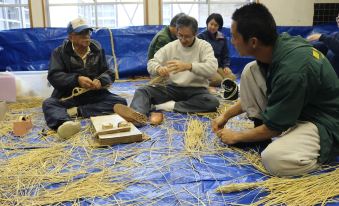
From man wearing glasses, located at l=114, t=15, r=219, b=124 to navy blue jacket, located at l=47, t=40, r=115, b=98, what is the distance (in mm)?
425

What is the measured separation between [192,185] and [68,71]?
182 centimetres

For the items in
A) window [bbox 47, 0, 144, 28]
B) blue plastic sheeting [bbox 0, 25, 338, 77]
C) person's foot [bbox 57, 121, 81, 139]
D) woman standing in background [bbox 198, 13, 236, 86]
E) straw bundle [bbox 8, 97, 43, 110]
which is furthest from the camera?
window [bbox 47, 0, 144, 28]

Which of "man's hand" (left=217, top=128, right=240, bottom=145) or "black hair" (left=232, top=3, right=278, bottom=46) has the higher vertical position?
"black hair" (left=232, top=3, right=278, bottom=46)

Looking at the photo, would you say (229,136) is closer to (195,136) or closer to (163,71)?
(195,136)

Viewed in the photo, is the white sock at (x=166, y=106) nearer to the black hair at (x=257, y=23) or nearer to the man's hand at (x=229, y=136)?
the man's hand at (x=229, y=136)

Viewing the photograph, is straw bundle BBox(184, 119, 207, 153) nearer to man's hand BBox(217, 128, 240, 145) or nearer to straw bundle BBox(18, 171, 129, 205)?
man's hand BBox(217, 128, 240, 145)

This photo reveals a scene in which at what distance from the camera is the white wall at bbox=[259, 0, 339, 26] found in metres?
6.24

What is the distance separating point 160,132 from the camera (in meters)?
2.62

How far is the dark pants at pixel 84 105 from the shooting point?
2.81m

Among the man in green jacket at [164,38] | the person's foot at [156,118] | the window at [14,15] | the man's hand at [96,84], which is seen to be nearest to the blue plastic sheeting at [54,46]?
the window at [14,15]

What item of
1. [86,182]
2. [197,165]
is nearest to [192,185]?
[197,165]

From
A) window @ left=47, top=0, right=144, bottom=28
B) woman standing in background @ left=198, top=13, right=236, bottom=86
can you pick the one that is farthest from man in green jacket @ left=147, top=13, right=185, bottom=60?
window @ left=47, top=0, right=144, bottom=28

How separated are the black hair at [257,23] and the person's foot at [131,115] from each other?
1241 mm

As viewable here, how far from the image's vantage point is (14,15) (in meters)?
6.46
